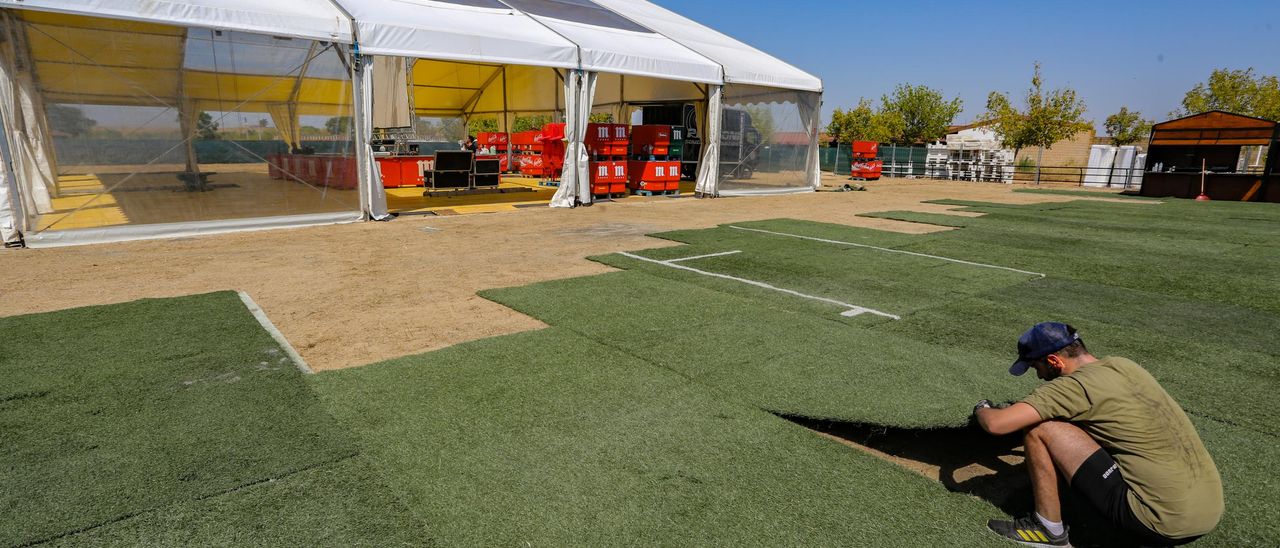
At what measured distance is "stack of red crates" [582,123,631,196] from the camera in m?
16.5

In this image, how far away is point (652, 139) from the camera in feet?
58.9

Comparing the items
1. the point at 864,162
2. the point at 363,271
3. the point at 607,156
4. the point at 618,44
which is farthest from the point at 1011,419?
the point at 864,162

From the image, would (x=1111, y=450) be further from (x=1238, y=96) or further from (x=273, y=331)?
(x=1238, y=96)

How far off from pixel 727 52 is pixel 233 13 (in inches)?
502

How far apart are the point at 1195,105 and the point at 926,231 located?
46.3m

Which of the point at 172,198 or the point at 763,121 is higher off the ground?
the point at 763,121

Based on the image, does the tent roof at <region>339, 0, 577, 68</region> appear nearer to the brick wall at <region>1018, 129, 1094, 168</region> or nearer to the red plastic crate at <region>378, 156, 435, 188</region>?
the red plastic crate at <region>378, 156, 435, 188</region>

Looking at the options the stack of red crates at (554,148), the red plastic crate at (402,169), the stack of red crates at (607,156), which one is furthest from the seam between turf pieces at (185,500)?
the red plastic crate at (402,169)

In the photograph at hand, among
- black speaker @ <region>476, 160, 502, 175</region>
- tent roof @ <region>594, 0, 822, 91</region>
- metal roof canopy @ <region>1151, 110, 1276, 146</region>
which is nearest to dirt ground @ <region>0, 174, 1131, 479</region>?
black speaker @ <region>476, 160, 502, 175</region>

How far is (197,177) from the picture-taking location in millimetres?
10477

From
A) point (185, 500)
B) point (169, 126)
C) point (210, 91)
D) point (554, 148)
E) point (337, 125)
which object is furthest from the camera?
point (554, 148)

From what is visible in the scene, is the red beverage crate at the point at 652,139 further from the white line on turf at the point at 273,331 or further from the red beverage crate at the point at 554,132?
the white line on turf at the point at 273,331

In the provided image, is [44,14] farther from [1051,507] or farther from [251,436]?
[1051,507]

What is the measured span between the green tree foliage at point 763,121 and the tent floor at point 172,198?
457 inches
